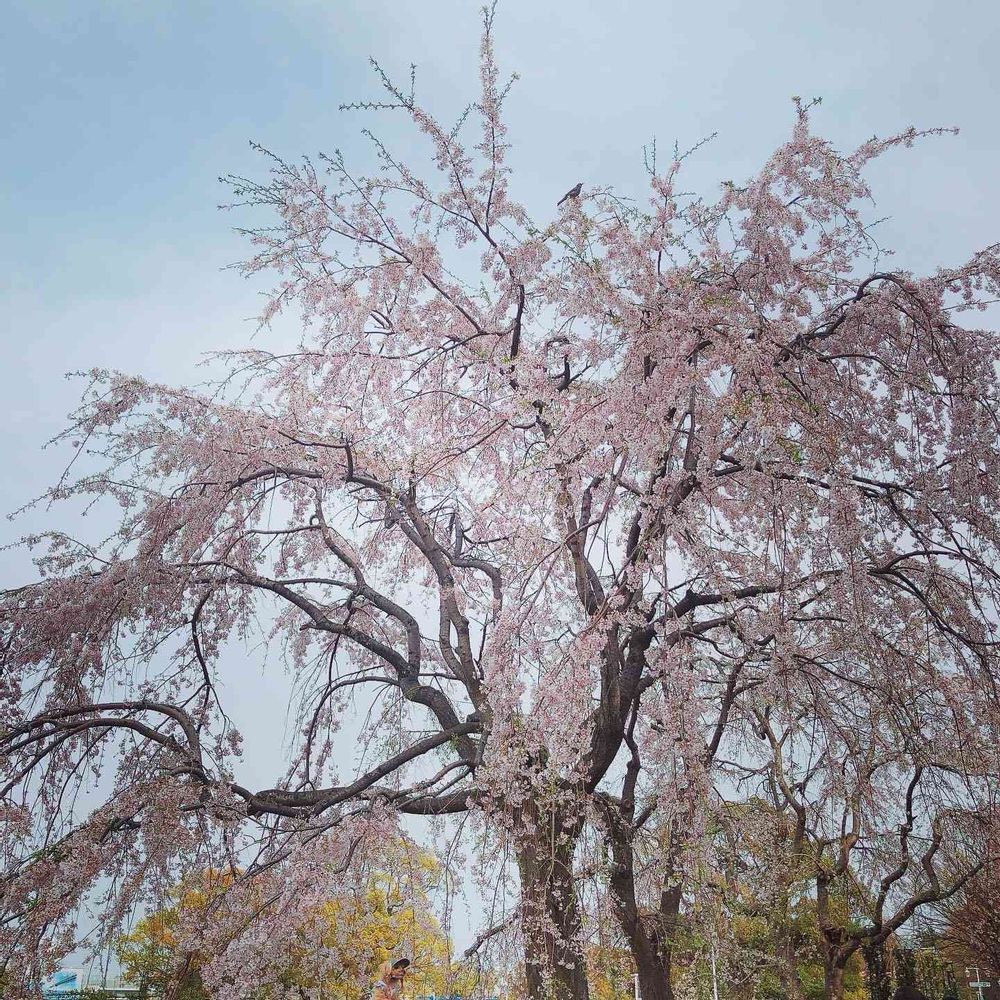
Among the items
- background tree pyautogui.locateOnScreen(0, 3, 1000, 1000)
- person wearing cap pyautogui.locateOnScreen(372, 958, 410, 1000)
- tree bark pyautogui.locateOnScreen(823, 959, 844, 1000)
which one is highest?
background tree pyautogui.locateOnScreen(0, 3, 1000, 1000)

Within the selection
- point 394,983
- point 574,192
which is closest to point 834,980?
point 394,983

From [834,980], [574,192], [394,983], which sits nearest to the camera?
[574,192]

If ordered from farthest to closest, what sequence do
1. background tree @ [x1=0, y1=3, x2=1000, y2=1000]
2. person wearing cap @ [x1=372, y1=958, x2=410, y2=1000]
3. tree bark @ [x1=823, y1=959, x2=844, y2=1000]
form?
tree bark @ [x1=823, y1=959, x2=844, y2=1000] < person wearing cap @ [x1=372, y1=958, x2=410, y2=1000] < background tree @ [x1=0, y1=3, x2=1000, y2=1000]

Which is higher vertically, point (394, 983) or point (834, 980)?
point (394, 983)

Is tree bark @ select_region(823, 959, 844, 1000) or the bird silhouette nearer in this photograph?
the bird silhouette

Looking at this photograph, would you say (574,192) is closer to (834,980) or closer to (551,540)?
(551,540)

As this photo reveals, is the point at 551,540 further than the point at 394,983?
No

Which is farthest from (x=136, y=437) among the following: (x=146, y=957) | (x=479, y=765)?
(x=146, y=957)

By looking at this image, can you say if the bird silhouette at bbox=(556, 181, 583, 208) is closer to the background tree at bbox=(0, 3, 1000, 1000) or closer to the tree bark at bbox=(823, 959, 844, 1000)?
the background tree at bbox=(0, 3, 1000, 1000)

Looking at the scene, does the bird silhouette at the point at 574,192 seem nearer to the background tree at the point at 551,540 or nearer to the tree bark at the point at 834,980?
the background tree at the point at 551,540

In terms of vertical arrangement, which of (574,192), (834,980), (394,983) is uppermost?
(574,192)

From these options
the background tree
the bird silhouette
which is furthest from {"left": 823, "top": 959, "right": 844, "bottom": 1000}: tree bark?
the bird silhouette

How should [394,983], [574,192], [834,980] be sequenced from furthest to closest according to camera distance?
1. [834,980]
2. [394,983]
3. [574,192]

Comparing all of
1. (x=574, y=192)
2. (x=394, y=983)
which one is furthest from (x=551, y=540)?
(x=394, y=983)
